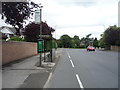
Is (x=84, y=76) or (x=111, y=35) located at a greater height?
(x=111, y=35)

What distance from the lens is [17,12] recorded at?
1728cm

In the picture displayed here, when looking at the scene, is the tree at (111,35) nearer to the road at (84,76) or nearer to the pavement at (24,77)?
the road at (84,76)

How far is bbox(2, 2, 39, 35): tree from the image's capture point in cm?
1669

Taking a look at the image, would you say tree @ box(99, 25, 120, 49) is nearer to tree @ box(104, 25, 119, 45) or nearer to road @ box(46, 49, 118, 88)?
tree @ box(104, 25, 119, 45)

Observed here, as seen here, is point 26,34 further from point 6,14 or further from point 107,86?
point 107,86

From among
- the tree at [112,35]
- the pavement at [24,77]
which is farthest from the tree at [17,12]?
the tree at [112,35]

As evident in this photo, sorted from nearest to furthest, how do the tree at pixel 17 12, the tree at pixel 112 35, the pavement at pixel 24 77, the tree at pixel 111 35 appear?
the pavement at pixel 24 77 → the tree at pixel 17 12 → the tree at pixel 112 35 → the tree at pixel 111 35

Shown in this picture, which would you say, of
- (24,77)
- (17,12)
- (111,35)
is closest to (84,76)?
(24,77)

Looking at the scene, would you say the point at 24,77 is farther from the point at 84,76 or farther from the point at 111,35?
the point at 111,35

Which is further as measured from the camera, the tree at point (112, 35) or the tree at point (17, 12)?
the tree at point (112, 35)

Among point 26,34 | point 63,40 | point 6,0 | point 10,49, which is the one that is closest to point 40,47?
point 10,49

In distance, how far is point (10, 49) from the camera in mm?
19344

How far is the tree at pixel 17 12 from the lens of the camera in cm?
1669

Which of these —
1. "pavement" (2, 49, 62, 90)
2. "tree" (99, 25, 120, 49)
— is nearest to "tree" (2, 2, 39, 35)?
"pavement" (2, 49, 62, 90)
